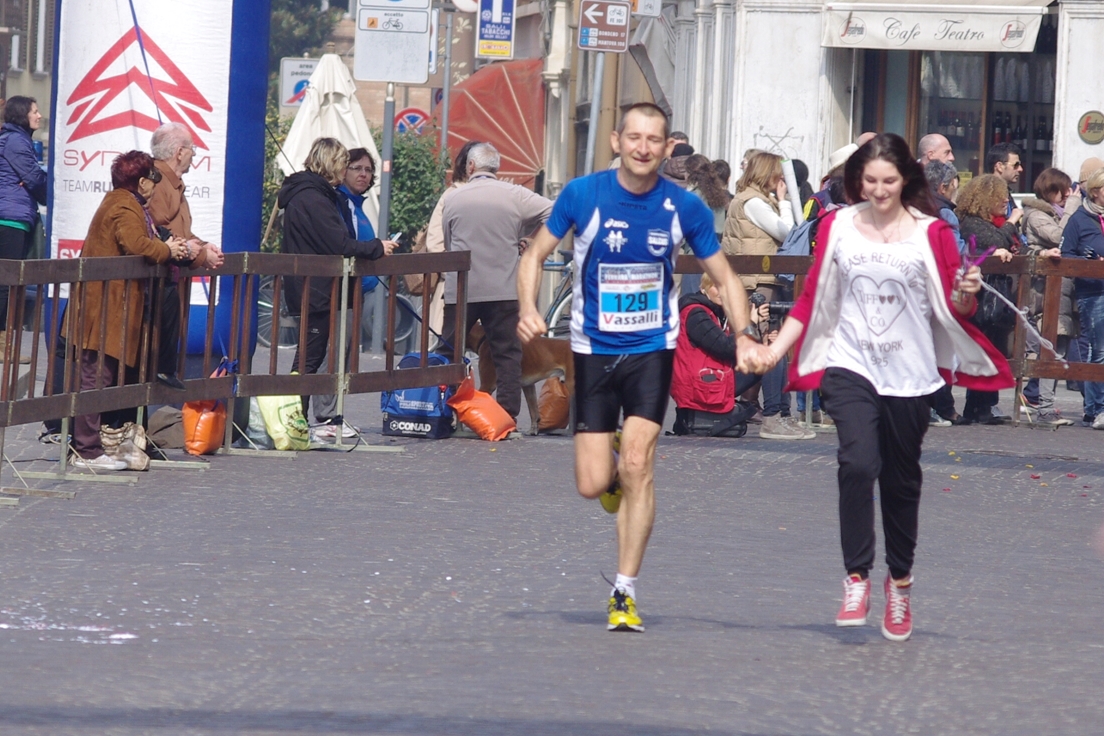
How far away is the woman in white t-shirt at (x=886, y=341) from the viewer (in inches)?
264

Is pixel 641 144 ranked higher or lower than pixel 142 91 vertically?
lower

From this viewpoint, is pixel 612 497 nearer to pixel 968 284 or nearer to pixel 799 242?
pixel 968 284

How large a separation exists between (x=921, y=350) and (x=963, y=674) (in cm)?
114

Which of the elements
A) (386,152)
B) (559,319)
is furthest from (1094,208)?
(386,152)

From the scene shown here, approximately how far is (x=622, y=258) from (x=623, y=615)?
1193 millimetres

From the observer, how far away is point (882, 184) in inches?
264

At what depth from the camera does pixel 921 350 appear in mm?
6754

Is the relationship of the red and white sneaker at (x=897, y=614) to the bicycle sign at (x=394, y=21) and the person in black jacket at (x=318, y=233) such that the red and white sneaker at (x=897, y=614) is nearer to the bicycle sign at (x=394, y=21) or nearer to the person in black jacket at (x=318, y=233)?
the person in black jacket at (x=318, y=233)

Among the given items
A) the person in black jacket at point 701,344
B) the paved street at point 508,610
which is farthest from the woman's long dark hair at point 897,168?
the person in black jacket at point 701,344

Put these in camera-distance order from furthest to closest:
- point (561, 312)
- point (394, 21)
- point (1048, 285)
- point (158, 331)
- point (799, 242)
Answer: point (394, 21) → point (561, 312) → point (1048, 285) → point (799, 242) → point (158, 331)

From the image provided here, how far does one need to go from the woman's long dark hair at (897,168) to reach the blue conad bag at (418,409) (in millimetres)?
6001

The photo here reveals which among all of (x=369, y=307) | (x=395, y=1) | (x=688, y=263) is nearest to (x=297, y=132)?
(x=369, y=307)

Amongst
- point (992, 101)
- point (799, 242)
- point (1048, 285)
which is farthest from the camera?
point (992, 101)

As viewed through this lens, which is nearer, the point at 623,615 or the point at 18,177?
the point at 623,615
